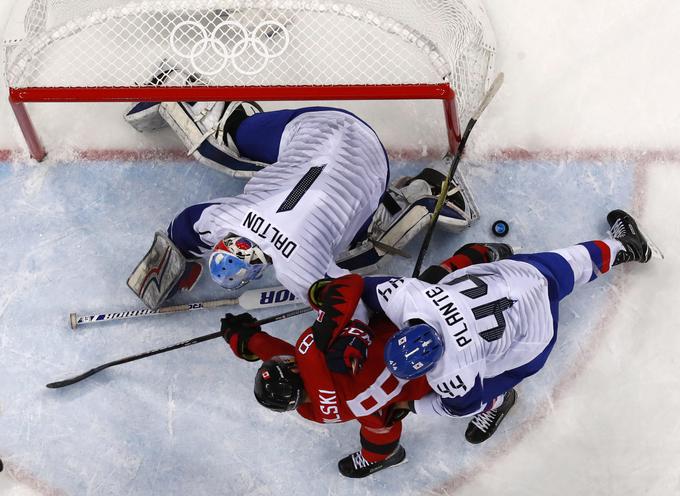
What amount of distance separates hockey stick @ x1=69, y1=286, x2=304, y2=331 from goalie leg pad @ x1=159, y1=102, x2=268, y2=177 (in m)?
0.54

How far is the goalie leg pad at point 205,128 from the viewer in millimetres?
3865

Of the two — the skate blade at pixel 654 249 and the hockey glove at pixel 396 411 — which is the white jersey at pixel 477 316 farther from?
the skate blade at pixel 654 249

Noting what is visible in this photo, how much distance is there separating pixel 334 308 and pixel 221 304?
94 centimetres

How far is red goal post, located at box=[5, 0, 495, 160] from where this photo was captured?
3.37m

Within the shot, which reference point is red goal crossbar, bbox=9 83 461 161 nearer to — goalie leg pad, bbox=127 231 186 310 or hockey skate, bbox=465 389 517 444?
goalie leg pad, bbox=127 231 186 310

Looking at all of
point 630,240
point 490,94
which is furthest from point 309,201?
point 630,240

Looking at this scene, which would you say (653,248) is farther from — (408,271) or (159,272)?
(159,272)

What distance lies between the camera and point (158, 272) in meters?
3.80

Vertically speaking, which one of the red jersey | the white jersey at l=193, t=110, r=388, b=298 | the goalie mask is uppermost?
the white jersey at l=193, t=110, r=388, b=298

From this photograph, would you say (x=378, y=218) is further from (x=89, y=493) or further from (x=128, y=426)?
(x=89, y=493)

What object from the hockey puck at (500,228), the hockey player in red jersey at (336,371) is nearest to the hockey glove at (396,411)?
the hockey player in red jersey at (336,371)

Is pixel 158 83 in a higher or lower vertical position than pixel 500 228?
higher

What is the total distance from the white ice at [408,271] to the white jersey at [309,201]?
0.64m

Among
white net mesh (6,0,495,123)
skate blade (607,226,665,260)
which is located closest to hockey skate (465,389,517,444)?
skate blade (607,226,665,260)
